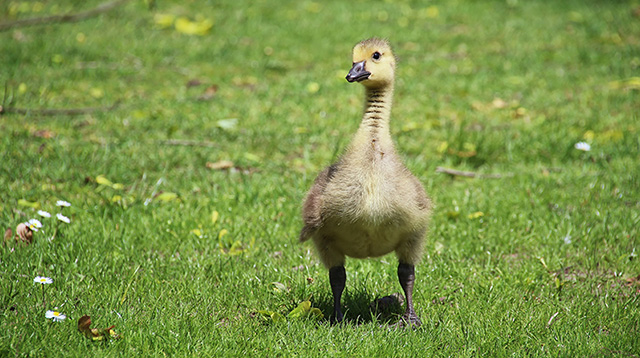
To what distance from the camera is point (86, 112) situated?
7746mm

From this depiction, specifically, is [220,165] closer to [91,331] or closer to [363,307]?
[363,307]

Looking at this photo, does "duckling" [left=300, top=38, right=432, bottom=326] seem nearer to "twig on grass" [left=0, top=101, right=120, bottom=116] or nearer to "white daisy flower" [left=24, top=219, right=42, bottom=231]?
"white daisy flower" [left=24, top=219, right=42, bottom=231]

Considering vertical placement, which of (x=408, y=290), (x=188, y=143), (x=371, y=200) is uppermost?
(x=371, y=200)

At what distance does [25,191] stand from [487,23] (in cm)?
956

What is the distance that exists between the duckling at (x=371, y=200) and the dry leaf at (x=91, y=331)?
116 centimetres

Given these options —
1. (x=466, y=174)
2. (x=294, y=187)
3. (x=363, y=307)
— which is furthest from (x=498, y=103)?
(x=363, y=307)

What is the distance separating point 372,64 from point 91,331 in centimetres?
207

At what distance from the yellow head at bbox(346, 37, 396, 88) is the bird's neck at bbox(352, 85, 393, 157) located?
0.18 ft

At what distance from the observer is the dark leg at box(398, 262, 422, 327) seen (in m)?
3.85

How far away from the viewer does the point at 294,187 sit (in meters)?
6.04

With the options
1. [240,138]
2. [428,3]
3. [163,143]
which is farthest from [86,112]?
[428,3]

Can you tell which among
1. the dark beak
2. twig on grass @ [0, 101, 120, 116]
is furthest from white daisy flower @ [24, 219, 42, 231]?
twig on grass @ [0, 101, 120, 116]

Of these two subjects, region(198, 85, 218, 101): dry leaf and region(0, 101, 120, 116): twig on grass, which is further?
region(198, 85, 218, 101): dry leaf

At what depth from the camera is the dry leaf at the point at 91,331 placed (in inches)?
135
